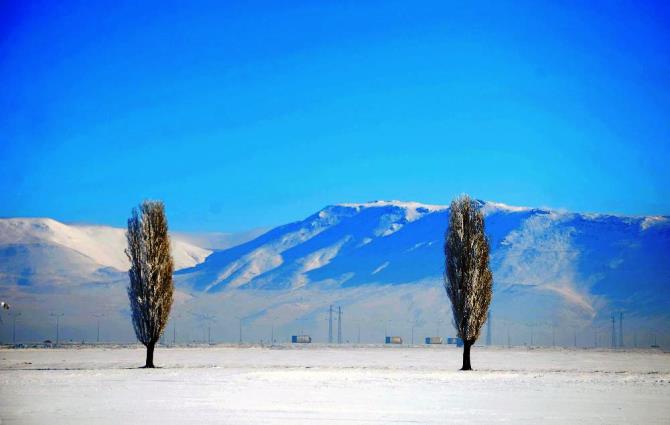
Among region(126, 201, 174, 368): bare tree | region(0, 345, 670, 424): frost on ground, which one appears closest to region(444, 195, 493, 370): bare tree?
region(0, 345, 670, 424): frost on ground

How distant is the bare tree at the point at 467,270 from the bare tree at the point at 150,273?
19.7 meters

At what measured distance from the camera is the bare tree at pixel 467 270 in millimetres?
62406

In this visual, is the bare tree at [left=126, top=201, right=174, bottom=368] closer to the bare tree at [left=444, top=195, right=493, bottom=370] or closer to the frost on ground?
the frost on ground

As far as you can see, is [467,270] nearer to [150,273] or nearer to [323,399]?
[150,273]

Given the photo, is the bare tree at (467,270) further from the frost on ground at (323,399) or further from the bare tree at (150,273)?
the bare tree at (150,273)

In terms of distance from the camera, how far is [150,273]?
207 feet

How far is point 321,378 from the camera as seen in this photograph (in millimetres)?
52156

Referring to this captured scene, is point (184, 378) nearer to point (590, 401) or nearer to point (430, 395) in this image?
point (430, 395)

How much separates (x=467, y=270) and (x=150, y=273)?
72.1 ft

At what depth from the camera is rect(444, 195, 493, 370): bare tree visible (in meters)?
62.4

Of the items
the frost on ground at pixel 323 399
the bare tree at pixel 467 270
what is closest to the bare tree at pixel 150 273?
the frost on ground at pixel 323 399

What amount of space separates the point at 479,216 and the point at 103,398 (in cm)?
3389

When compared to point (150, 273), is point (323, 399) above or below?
below

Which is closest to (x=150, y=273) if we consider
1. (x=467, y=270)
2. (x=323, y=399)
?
(x=467, y=270)
